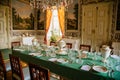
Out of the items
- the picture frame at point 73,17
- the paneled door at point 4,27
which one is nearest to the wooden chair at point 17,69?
the picture frame at point 73,17

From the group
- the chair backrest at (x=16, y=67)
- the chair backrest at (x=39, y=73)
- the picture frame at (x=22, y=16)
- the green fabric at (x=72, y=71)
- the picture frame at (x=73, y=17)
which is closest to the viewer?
the chair backrest at (x=39, y=73)

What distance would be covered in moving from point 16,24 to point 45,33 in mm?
1665

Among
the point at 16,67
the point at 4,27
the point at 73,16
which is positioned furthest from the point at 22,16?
the point at 16,67

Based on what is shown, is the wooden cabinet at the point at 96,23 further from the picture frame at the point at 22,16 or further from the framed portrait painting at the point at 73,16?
the picture frame at the point at 22,16

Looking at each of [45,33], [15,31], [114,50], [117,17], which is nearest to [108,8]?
[117,17]

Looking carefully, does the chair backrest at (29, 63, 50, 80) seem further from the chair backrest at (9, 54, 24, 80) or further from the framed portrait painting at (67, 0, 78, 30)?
the framed portrait painting at (67, 0, 78, 30)

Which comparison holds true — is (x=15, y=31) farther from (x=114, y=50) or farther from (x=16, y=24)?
(x=114, y=50)

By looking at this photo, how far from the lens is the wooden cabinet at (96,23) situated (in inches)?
197

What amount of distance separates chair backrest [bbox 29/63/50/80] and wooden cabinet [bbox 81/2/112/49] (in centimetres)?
401

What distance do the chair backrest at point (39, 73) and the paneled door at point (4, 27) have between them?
501 centimetres

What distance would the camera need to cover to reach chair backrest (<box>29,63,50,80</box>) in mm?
1611

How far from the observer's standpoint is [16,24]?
667cm

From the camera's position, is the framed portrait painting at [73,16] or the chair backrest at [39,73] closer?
the chair backrest at [39,73]

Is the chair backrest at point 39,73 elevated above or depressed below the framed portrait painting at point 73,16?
below
